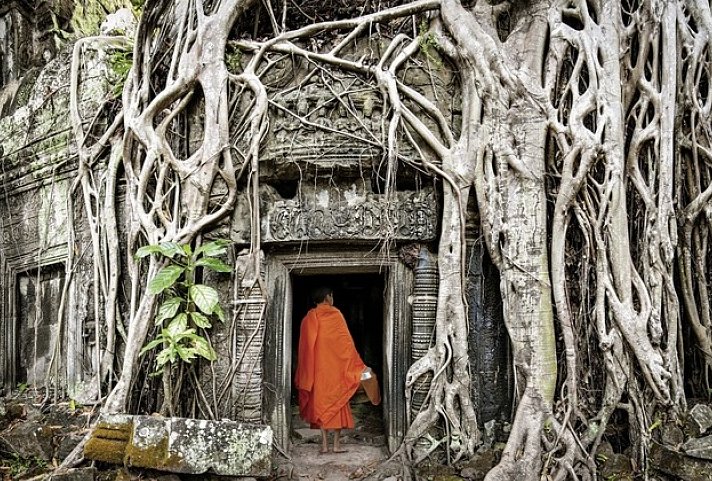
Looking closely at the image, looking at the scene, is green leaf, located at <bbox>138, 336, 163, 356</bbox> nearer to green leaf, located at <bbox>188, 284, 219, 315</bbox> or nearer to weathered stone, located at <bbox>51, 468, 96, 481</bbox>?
green leaf, located at <bbox>188, 284, 219, 315</bbox>

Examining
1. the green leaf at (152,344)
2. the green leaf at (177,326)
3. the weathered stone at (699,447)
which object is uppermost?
the green leaf at (177,326)

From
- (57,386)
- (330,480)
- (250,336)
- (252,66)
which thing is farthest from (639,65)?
(57,386)

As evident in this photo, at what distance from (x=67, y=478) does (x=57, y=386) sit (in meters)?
1.53

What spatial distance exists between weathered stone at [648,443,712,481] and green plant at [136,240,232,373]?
2.92 m

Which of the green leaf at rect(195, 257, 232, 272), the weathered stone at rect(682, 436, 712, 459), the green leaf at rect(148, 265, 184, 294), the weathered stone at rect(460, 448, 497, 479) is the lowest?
the weathered stone at rect(460, 448, 497, 479)

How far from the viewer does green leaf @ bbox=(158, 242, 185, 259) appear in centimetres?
366

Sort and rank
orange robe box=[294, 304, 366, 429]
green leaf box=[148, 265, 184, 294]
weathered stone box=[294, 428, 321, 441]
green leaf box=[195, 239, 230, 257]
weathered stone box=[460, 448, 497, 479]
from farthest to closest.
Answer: weathered stone box=[294, 428, 321, 441] → orange robe box=[294, 304, 366, 429] → green leaf box=[195, 239, 230, 257] → green leaf box=[148, 265, 184, 294] → weathered stone box=[460, 448, 497, 479]

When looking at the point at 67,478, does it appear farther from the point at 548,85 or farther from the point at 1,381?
the point at 548,85

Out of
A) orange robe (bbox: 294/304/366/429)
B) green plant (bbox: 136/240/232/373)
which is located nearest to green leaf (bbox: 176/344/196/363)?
green plant (bbox: 136/240/232/373)

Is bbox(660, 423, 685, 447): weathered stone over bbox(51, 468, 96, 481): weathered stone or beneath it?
over

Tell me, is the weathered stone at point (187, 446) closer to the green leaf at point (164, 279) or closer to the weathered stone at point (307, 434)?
the green leaf at point (164, 279)

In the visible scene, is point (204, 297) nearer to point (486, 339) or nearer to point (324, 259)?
point (324, 259)

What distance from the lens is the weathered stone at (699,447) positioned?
3.16 meters

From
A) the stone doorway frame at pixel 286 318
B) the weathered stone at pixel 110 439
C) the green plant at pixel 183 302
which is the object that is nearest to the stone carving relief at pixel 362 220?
the stone doorway frame at pixel 286 318
